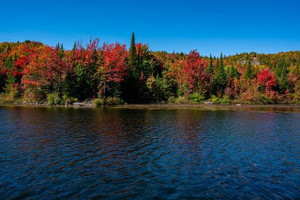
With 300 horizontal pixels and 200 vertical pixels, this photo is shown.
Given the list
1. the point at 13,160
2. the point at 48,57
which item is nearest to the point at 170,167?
the point at 13,160

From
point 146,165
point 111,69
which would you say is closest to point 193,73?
point 111,69

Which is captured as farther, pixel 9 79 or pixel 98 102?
pixel 9 79

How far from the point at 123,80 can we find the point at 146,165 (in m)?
52.8

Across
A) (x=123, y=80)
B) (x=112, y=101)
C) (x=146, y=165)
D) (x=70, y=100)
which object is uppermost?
(x=123, y=80)

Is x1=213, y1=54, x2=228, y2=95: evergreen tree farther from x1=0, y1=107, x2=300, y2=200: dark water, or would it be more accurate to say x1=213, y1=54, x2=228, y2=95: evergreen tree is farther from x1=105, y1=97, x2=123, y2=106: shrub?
x1=0, y1=107, x2=300, y2=200: dark water

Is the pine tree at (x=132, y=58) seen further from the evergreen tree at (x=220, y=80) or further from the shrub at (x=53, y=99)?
the evergreen tree at (x=220, y=80)

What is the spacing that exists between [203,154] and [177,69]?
66969mm

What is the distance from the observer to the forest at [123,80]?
58.3 meters

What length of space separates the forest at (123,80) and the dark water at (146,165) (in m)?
38.5

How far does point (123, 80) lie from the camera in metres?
64.8

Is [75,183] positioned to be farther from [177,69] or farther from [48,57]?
[177,69]

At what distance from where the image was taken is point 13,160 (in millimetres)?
13539

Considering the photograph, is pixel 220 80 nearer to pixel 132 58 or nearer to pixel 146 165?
pixel 132 58

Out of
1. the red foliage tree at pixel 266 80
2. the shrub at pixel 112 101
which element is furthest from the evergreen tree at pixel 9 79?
the red foliage tree at pixel 266 80
